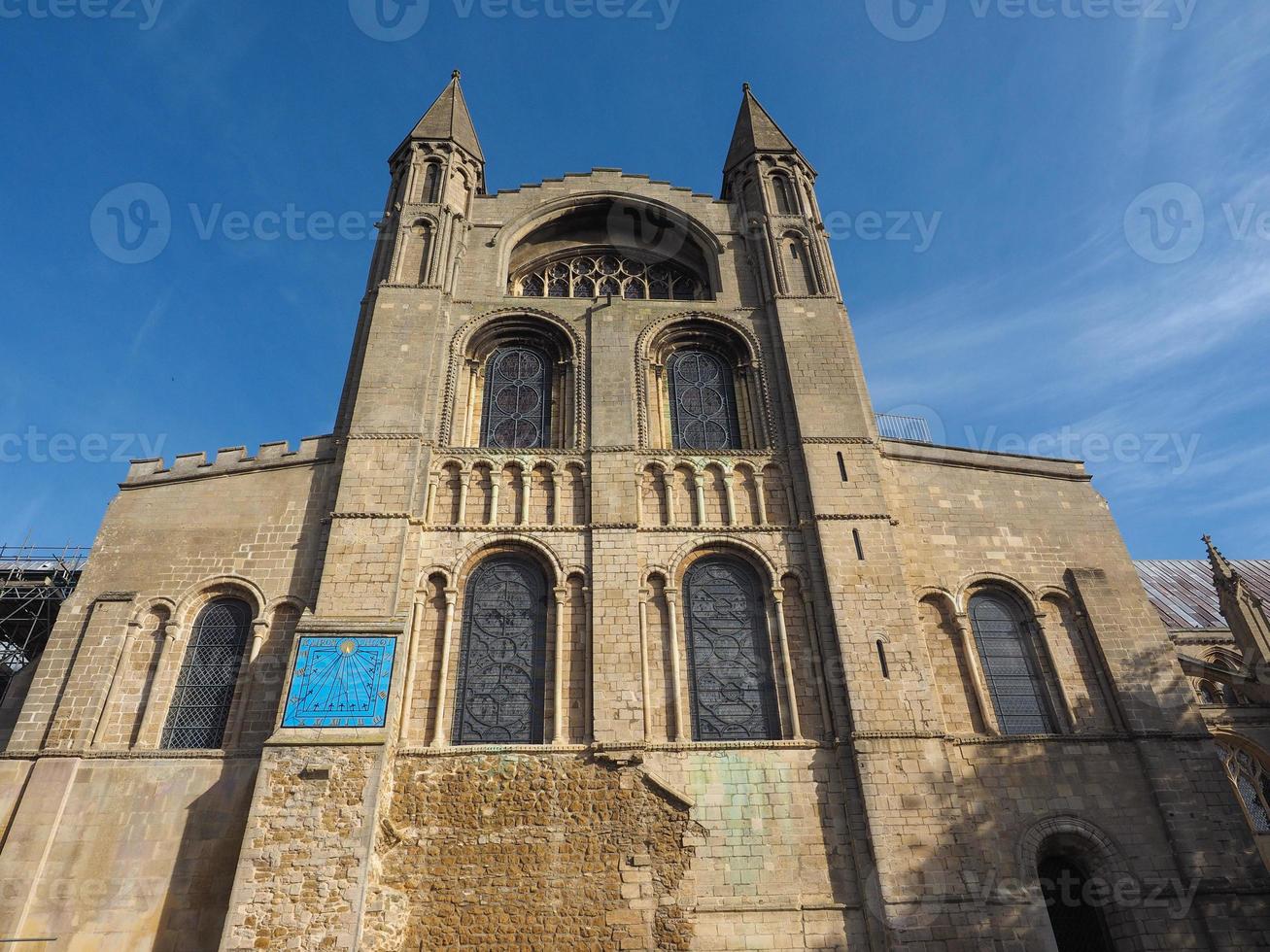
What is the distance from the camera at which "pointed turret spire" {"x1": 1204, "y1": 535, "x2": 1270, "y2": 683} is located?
2255 centimetres

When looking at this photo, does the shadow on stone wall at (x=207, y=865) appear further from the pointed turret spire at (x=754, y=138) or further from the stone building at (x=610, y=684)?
the pointed turret spire at (x=754, y=138)

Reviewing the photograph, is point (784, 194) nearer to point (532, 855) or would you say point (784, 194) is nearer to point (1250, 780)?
point (532, 855)

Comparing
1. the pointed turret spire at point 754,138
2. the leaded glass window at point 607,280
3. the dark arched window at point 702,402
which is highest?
the pointed turret spire at point 754,138

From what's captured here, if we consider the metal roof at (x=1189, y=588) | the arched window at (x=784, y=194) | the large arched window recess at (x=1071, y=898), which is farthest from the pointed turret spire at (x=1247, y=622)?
the arched window at (x=784, y=194)

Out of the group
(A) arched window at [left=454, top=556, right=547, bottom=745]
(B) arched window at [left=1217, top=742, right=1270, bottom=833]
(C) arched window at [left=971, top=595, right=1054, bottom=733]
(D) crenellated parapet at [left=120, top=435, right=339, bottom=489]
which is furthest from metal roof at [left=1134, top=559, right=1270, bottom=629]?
(D) crenellated parapet at [left=120, top=435, right=339, bottom=489]

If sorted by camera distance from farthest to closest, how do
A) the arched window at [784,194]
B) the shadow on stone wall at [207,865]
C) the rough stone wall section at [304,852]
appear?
the arched window at [784,194] → the shadow on stone wall at [207,865] → the rough stone wall section at [304,852]

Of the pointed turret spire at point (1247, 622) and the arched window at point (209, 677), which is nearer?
the arched window at point (209, 677)

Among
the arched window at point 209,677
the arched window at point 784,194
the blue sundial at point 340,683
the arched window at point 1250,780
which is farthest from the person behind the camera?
the arched window at point 1250,780

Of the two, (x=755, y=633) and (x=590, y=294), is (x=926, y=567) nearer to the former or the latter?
(x=755, y=633)

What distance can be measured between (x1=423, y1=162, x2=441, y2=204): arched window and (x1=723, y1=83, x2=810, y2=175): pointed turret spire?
8129 mm

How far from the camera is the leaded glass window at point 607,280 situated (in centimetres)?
2220

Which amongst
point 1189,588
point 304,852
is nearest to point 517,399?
point 304,852

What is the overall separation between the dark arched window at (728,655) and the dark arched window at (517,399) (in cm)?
503

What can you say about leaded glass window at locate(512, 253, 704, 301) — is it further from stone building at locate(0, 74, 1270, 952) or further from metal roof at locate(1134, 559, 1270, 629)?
metal roof at locate(1134, 559, 1270, 629)
